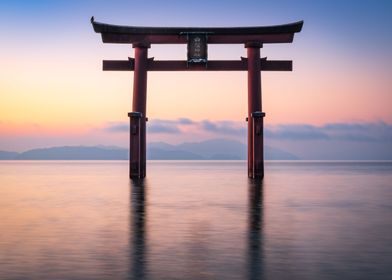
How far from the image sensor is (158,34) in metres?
22.9

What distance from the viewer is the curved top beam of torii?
22594 mm

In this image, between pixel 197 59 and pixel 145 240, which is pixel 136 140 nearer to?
pixel 197 59

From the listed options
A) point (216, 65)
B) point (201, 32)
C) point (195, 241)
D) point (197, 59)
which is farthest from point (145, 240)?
point (201, 32)

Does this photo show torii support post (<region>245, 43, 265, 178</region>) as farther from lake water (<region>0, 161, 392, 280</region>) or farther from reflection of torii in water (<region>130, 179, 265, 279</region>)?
lake water (<region>0, 161, 392, 280</region>)

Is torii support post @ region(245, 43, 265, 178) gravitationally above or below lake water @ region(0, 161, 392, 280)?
above

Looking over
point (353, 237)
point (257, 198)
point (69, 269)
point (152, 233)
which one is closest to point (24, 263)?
point (69, 269)

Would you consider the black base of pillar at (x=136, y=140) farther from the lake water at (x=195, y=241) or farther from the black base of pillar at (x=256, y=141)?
the lake water at (x=195, y=241)

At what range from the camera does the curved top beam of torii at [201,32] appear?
22.6 meters

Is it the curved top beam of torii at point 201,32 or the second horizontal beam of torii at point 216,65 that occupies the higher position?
the curved top beam of torii at point 201,32

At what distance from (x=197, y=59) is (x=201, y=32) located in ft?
3.59

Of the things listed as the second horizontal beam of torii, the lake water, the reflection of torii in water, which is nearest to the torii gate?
the second horizontal beam of torii

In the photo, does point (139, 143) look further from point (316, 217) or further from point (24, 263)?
point (24, 263)

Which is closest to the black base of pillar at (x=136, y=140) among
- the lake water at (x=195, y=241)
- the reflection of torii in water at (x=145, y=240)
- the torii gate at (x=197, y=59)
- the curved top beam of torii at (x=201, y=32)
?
the torii gate at (x=197, y=59)

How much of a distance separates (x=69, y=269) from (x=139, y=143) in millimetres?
16814
